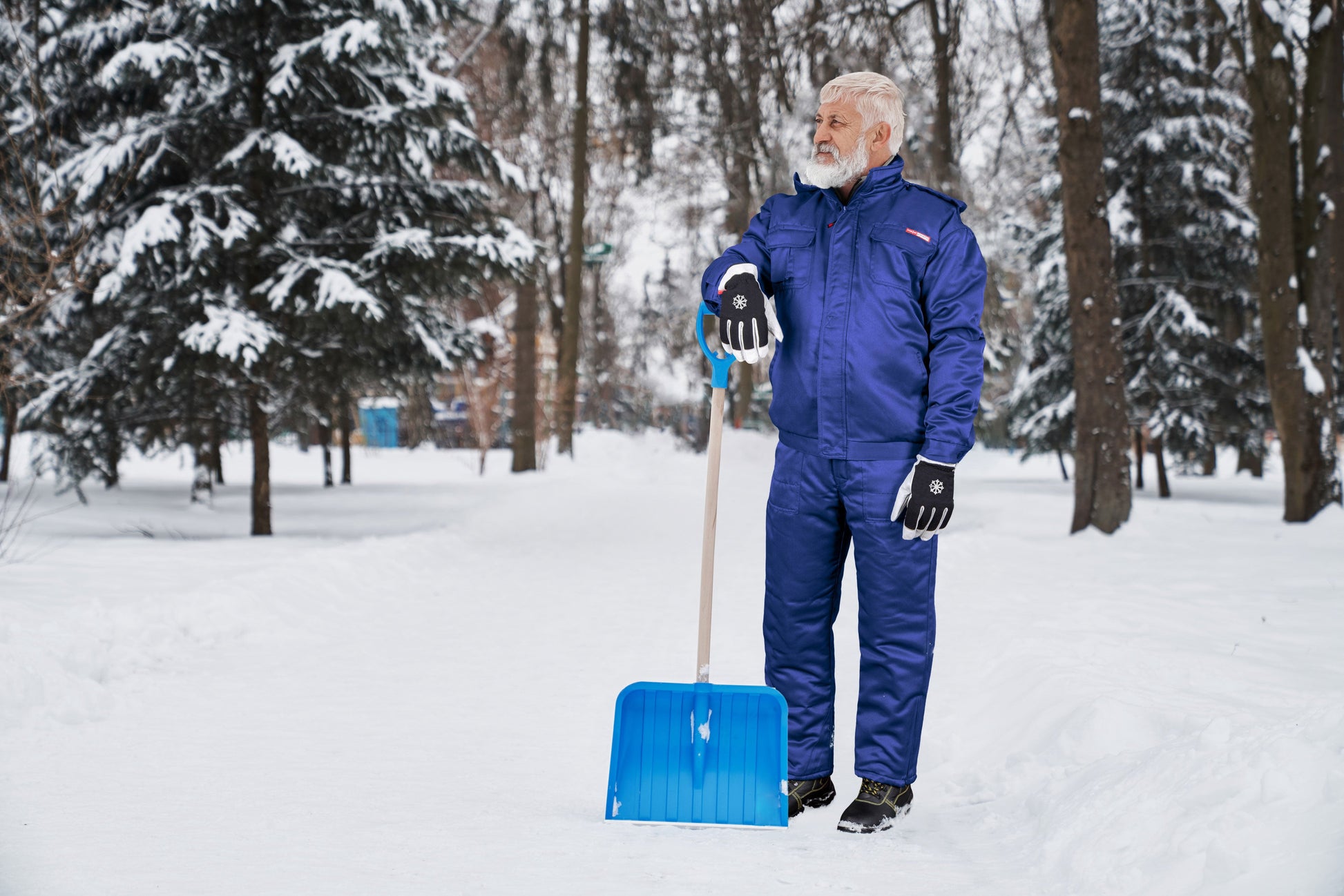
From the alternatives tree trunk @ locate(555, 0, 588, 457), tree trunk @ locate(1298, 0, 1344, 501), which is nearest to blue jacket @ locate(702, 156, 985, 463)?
tree trunk @ locate(1298, 0, 1344, 501)

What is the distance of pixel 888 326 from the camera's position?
10.9ft

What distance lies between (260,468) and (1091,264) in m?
7.42

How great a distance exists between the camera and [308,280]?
30.9ft

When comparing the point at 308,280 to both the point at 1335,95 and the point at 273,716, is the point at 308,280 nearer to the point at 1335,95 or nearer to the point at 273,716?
the point at 273,716

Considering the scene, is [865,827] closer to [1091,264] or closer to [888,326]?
[888,326]

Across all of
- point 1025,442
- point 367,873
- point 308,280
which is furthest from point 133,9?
point 1025,442

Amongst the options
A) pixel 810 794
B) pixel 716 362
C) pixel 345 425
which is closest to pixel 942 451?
pixel 716 362

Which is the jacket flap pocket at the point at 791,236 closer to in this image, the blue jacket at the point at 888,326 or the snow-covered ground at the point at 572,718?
the blue jacket at the point at 888,326

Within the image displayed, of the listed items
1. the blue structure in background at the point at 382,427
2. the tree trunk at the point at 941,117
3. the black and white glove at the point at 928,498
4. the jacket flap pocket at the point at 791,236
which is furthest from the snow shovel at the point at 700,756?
the blue structure in background at the point at 382,427

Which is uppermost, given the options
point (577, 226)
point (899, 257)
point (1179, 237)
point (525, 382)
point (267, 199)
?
point (577, 226)

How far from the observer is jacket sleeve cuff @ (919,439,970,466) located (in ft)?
10.5

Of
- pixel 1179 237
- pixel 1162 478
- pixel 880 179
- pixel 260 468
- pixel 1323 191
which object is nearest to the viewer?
pixel 880 179

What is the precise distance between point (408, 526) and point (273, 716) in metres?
7.33

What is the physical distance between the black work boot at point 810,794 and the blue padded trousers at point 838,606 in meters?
0.03
